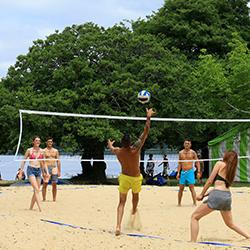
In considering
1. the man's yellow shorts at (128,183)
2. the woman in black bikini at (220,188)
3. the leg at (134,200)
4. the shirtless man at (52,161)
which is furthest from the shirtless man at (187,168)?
the woman in black bikini at (220,188)

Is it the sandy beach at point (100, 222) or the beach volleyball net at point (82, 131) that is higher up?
the beach volleyball net at point (82, 131)

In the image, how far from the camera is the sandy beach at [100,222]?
7.48 meters

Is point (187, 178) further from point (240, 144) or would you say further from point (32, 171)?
point (240, 144)

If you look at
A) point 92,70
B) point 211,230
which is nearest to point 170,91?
point 92,70

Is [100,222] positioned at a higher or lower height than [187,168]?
lower

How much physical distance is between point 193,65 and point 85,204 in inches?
659

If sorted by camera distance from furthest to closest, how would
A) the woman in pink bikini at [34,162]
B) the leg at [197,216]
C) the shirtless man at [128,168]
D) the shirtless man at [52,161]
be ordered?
the shirtless man at [52,161]
the woman in pink bikini at [34,162]
the shirtless man at [128,168]
the leg at [197,216]

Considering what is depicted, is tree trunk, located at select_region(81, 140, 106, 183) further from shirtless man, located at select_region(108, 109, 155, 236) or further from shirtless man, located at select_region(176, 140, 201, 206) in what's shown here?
shirtless man, located at select_region(108, 109, 155, 236)

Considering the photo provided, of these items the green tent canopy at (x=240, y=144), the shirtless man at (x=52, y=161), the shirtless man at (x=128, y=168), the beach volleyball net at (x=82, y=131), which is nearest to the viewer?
the shirtless man at (x=128, y=168)

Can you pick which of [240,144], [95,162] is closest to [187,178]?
[240,144]

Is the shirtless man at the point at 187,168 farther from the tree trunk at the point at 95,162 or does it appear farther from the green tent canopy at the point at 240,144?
the tree trunk at the point at 95,162

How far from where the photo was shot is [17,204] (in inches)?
525

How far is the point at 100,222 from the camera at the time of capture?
33.8ft

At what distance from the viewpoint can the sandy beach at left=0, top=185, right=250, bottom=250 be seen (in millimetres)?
7484
